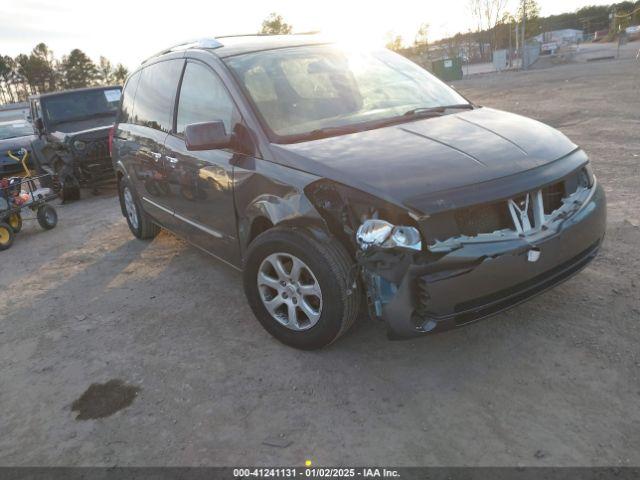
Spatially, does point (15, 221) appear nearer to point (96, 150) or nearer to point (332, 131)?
point (96, 150)

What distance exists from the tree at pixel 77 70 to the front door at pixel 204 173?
80104mm

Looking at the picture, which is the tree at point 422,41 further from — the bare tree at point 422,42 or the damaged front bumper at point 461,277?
the damaged front bumper at point 461,277

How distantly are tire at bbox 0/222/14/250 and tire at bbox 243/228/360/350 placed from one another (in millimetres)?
4554

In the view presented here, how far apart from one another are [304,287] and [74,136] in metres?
7.20

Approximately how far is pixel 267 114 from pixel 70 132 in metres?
7.50

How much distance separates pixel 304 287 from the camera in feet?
10.0

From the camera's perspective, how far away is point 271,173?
318 centimetres

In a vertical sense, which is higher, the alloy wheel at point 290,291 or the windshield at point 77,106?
the windshield at point 77,106

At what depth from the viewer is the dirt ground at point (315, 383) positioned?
245 centimetres

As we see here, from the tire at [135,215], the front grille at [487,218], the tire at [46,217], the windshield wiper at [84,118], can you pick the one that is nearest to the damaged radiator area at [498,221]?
the front grille at [487,218]

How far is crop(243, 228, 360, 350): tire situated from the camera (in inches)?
113

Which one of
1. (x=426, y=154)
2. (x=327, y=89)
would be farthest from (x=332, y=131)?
(x=426, y=154)

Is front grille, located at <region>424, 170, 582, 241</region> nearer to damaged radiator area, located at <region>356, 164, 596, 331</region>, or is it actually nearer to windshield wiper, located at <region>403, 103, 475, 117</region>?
damaged radiator area, located at <region>356, 164, 596, 331</region>

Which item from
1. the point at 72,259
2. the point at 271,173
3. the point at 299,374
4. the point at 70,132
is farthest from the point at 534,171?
the point at 70,132
